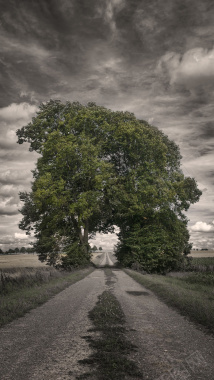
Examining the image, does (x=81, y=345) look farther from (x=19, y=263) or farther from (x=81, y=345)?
(x=19, y=263)

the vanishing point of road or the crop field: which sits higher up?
the vanishing point of road

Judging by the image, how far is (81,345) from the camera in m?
5.89

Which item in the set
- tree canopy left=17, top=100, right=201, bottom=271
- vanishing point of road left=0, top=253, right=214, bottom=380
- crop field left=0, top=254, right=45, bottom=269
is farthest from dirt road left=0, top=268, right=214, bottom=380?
tree canopy left=17, top=100, right=201, bottom=271

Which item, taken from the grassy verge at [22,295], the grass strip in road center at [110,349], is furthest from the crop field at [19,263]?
the grass strip in road center at [110,349]

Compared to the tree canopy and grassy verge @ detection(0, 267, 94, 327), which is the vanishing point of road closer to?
grassy verge @ detection(0, 267, 94, 327)

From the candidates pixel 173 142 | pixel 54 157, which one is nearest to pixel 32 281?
pixel 54 157

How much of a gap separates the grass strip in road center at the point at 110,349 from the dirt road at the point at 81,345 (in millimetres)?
192

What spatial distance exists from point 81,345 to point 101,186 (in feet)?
73.2

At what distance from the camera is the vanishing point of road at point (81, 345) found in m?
4.59

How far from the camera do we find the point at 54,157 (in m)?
28.0

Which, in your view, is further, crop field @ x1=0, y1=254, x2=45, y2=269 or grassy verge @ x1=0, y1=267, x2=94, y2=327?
crop field @ x1=0, y1=254, x2=45, y2=269

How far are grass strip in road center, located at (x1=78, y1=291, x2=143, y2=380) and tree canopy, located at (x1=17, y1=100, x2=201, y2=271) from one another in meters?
18.2

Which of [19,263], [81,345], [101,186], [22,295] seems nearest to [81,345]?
[81,345]

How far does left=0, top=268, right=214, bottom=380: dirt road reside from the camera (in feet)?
15.1
